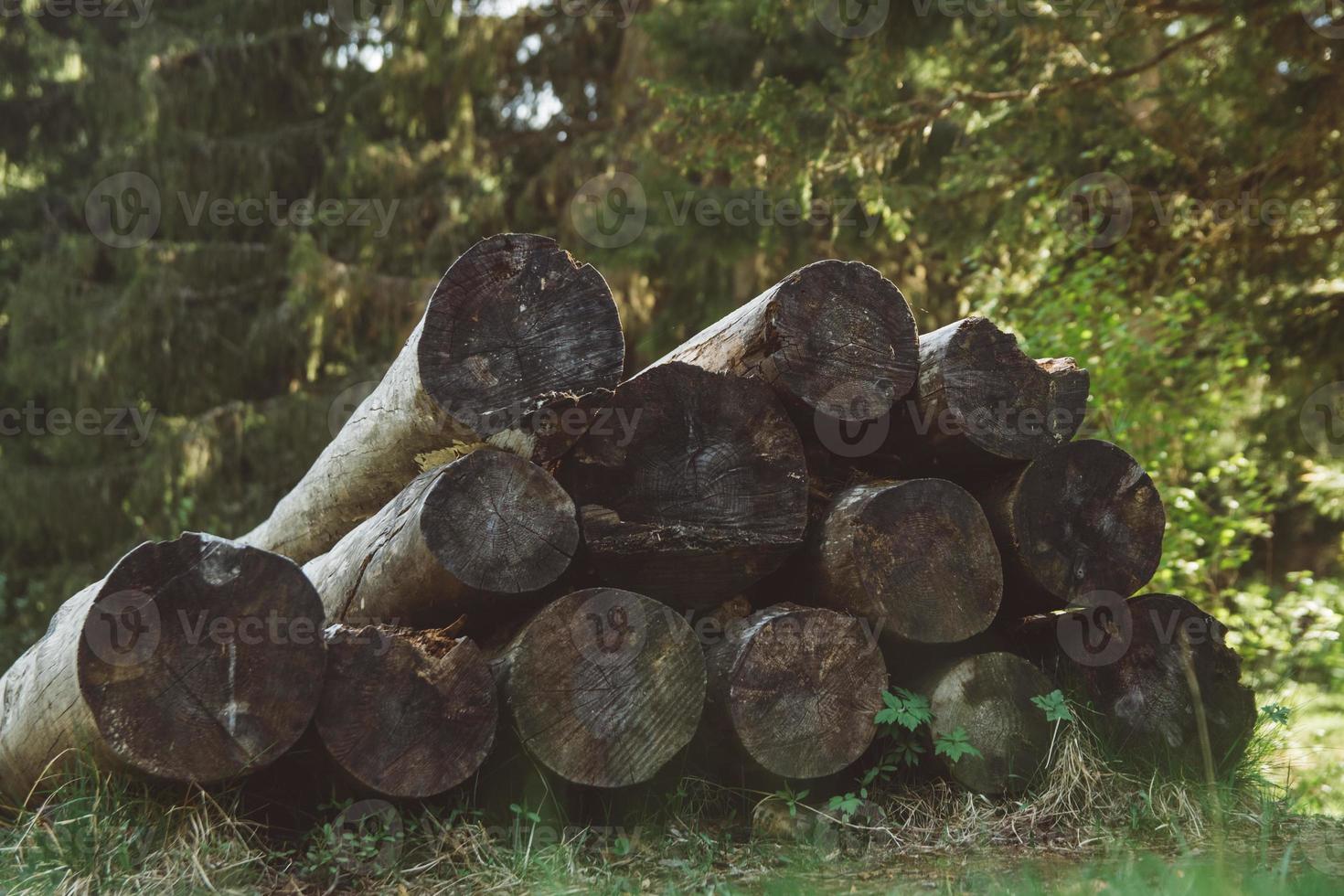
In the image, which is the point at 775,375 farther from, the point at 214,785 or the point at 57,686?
the point at 57,686

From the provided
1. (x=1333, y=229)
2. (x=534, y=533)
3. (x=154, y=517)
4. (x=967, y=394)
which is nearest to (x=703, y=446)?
(x=534, y=533)

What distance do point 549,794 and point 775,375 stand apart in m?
1.49

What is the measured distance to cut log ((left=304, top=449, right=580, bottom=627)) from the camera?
3.20 m

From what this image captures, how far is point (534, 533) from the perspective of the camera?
3.29 metres

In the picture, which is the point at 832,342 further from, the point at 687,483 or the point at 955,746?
the point at 955,746

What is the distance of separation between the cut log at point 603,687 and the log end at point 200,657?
605mm

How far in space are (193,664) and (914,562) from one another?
2.18 m

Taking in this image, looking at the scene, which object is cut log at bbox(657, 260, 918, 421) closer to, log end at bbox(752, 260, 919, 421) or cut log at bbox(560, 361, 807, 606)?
log end at bbox(752, 260, 919, 421)

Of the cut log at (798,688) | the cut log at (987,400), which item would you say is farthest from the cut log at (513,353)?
the cut log at (987,400)

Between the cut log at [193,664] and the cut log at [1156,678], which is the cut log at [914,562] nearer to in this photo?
the cut log at [1156,678]

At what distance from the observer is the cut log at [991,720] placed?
3508 millimetres

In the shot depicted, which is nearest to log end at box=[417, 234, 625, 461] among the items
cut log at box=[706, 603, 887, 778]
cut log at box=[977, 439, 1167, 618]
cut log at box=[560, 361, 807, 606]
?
cut log at box=[560, 361, 807, 606]

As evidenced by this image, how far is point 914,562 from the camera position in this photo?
3539mm

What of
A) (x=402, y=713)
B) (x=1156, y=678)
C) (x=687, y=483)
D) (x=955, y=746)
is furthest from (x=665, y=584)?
(x=1156, y=678)
